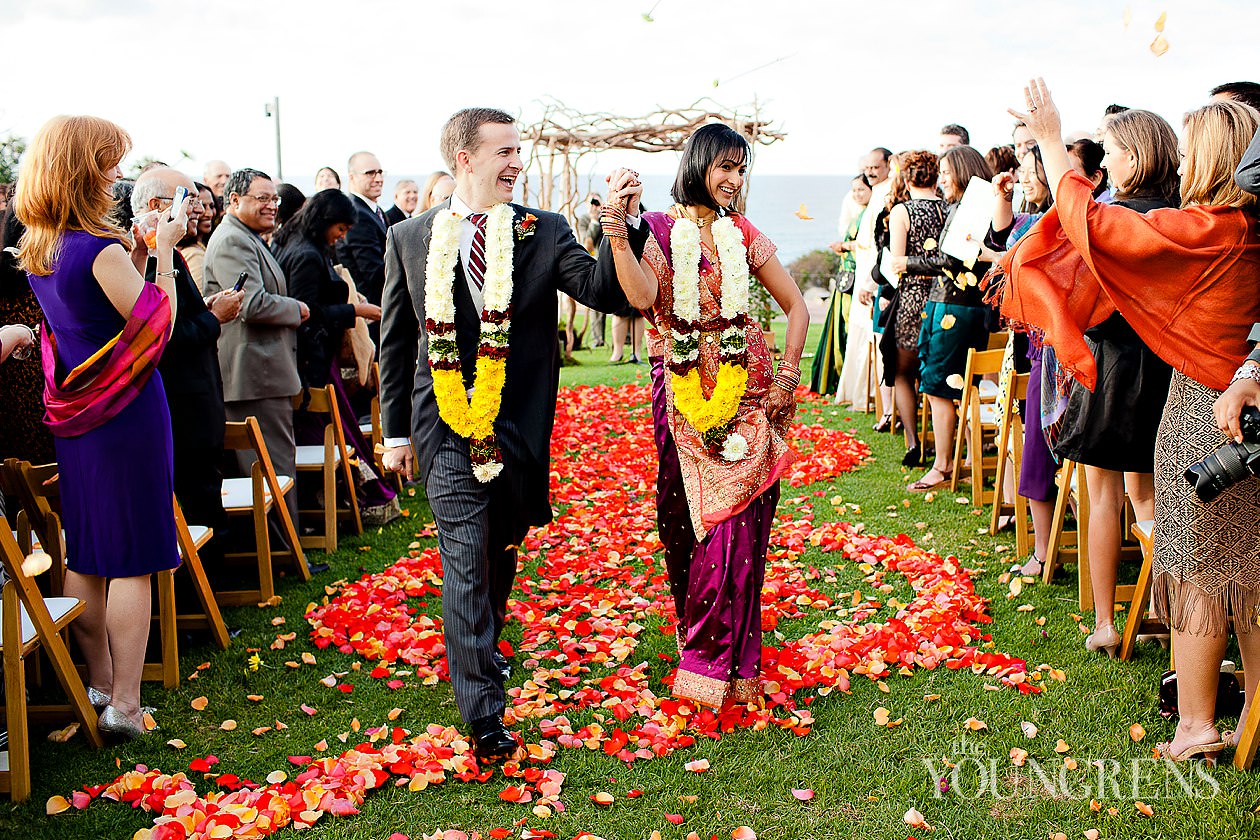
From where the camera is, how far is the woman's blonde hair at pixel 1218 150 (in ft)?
10.8

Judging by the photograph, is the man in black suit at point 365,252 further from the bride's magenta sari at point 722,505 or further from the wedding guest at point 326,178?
the bride's magenta sari at point 722,505

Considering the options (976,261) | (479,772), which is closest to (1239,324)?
(479,772)

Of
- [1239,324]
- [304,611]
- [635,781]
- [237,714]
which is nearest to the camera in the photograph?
[1239,324]

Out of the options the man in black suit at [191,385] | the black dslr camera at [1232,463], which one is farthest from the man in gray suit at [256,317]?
the black dslr camera at [1232,463]

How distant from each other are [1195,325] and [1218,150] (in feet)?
1.80

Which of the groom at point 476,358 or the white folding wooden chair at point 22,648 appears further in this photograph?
the groom at point 476,358

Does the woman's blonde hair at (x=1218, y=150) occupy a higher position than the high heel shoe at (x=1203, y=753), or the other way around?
the woman's blonde hair at (x=1218, y=150)

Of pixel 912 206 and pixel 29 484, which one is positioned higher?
pixel 912 206

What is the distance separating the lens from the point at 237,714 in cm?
419

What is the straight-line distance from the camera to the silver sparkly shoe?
3.87 m

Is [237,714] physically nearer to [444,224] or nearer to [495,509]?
[495,509]

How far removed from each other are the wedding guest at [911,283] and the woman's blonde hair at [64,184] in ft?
17.5

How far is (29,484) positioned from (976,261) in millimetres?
5515

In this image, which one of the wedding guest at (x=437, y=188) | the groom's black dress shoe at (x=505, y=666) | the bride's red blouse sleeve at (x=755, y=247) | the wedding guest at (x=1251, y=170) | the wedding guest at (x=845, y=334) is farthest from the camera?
the wedding guest at (x=845, y=334)
